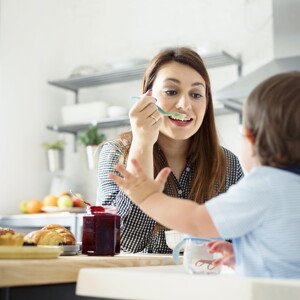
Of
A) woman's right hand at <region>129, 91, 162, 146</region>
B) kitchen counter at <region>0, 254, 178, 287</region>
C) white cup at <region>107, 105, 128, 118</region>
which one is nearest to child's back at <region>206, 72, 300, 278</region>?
kitchen counter at <region>0, 254, 178, 287</region>

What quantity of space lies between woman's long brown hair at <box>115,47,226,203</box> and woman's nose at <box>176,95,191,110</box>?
0.14m

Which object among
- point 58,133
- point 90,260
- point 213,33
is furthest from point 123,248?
point 58,133

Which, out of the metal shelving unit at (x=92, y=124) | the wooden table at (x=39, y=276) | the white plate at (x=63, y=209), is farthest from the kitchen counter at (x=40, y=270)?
the metal shelving unit at (x=92, y=124)

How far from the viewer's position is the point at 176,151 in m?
1.91

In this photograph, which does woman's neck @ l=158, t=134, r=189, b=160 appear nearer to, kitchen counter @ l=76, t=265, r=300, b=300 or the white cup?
kitchen counter @ l=76, t=265, r=300, b=300

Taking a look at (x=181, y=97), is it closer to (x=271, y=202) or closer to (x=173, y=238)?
(x=173, y=238)

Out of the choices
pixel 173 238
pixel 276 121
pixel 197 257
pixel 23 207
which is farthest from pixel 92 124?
pixel 276 121

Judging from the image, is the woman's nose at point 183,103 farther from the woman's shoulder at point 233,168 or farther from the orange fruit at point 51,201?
the orange fruit at point 51,201

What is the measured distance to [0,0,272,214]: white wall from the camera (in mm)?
3713

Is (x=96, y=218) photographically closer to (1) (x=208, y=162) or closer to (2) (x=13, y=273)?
(2) (x=13, y=273)

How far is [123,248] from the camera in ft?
5.52

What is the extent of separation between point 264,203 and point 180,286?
0.18 meters

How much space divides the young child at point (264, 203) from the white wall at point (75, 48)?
9.06 feet

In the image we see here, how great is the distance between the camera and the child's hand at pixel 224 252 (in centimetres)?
92
